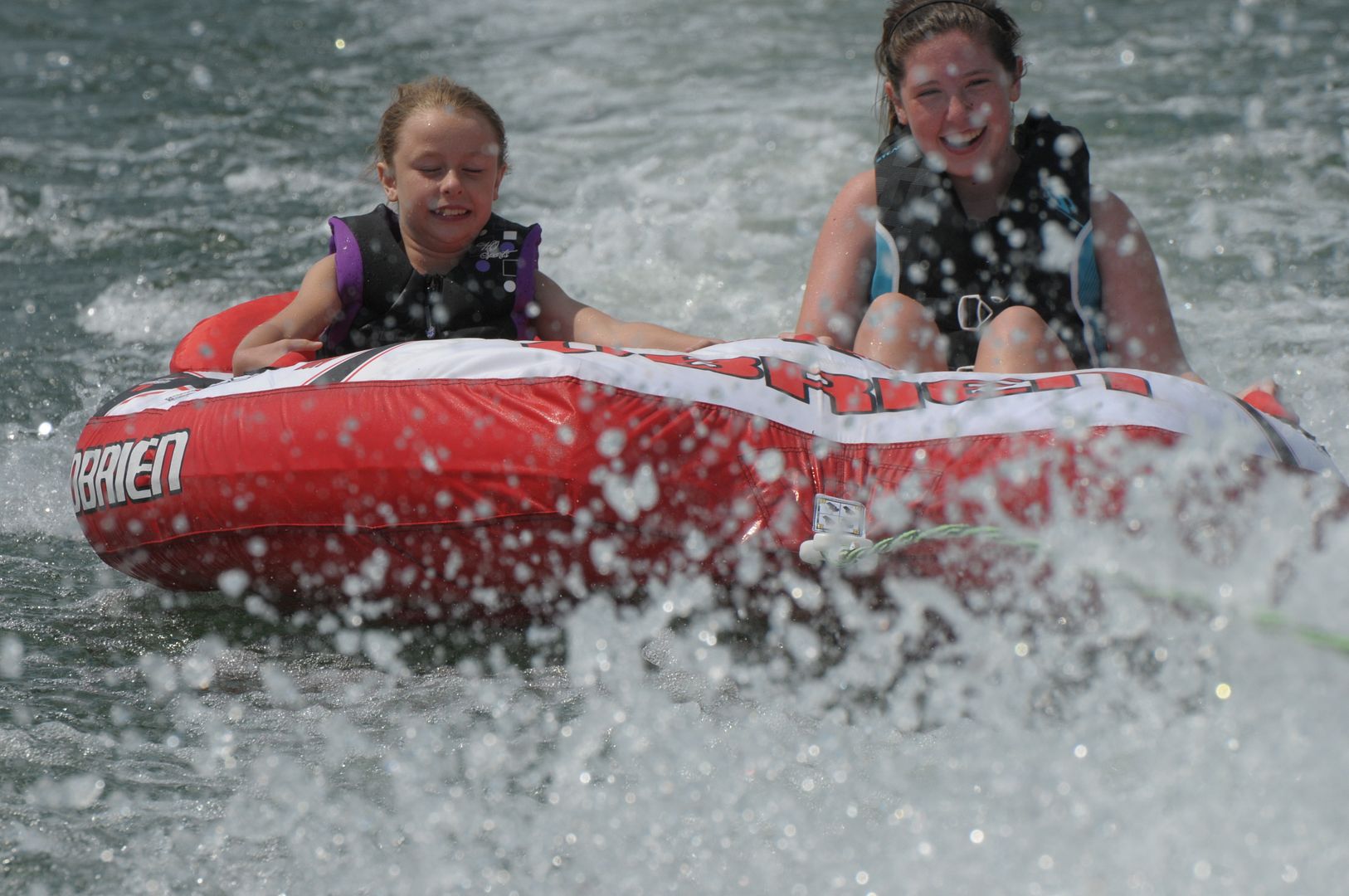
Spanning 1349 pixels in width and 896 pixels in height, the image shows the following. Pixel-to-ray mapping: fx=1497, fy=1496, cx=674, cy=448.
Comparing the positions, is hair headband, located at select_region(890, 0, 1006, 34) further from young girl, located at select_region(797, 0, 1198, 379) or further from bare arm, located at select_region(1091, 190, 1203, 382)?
bare arm, located at select_region(1091, 190, 1203, 382)

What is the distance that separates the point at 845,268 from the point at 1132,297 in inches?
25.2

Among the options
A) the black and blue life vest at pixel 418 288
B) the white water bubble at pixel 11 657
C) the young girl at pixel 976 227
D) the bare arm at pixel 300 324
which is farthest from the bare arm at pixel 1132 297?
the white water bubble at pixel 11 657

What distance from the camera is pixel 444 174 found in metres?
3.32

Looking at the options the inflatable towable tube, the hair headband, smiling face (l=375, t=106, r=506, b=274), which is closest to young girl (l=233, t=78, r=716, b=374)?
smiling face (l=375, t=106, r=506, b=274)

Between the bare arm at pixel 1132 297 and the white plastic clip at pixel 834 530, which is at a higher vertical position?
the bare arm at pixel 1132 297

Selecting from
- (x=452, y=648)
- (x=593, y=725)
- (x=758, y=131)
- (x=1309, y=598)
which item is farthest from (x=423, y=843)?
(x=758, y=131)

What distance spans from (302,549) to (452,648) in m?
0.34

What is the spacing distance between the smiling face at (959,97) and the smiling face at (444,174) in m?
0.95

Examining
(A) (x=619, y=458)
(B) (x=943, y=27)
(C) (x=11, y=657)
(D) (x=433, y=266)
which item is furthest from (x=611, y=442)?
(B) (x=943, y=27)

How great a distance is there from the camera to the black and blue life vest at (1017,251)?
333 centimetres

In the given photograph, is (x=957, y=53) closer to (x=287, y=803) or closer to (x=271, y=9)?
(x=287, y=803)

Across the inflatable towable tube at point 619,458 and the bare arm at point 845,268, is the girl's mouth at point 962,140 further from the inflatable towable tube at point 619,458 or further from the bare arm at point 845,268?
the inflatable towable tube at point 619,458

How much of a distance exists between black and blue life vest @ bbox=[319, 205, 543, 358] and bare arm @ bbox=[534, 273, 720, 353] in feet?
0.17

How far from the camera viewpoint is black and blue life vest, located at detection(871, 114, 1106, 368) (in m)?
3.33
